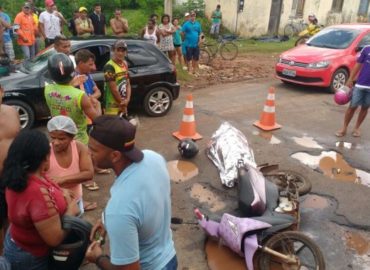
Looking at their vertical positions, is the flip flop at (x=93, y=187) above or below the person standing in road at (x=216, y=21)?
below

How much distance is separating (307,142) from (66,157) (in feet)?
16.6

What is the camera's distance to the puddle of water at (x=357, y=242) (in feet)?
14.3

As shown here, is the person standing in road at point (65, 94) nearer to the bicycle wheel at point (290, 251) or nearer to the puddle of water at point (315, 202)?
the bicycle wheel at point (290, 251)

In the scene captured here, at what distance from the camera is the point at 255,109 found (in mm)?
9258

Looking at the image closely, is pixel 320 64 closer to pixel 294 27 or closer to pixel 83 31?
pixel 83 31

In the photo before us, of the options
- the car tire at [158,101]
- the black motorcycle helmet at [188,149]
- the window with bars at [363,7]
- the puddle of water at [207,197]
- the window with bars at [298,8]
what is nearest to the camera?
the puddle of water at [207,197]

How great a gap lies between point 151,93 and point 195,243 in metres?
4.42

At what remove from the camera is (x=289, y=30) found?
21891 millimetres

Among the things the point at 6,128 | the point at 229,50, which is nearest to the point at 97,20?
the point at 229,50

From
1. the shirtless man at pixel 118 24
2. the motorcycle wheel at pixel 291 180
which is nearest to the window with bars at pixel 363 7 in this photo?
the shirtless man at pixel 118 24

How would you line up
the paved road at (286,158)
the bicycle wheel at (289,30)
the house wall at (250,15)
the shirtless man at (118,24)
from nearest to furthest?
the paved road at (286,158)
the shirtless man at (118,24)
the house wall at (250,15)
the bicycle wheel at (289,30)

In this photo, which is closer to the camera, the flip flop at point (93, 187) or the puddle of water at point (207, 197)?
the puddle of water at point (207, 197)

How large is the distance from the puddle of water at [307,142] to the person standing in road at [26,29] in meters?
7.79

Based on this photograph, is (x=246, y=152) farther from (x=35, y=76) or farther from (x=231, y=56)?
(x=231, y=56)
